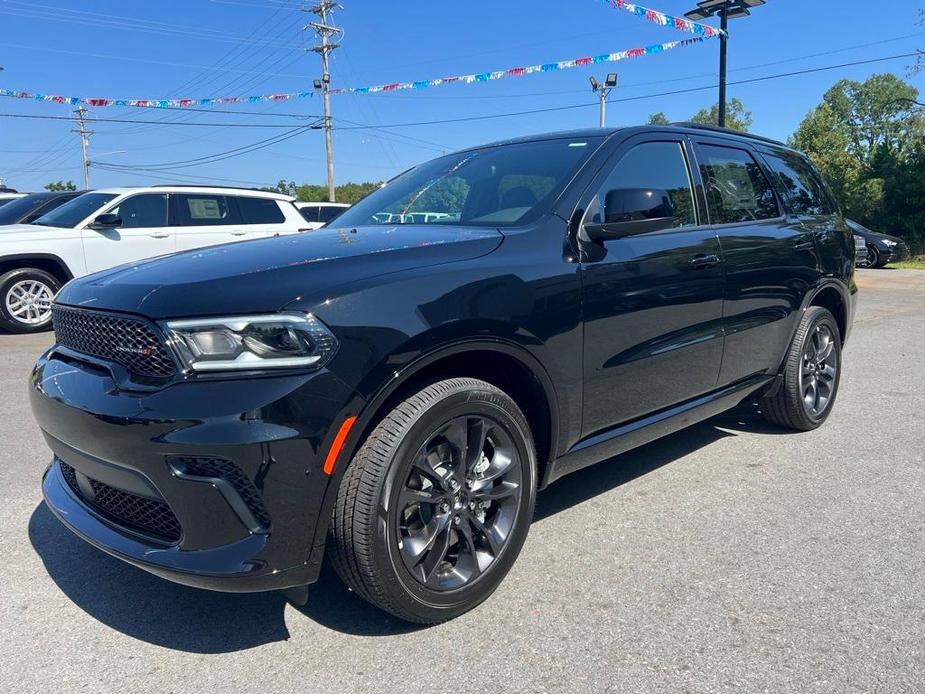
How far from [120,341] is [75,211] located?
27.0 ft

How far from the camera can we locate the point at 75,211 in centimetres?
932

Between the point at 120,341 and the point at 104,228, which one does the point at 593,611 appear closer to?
the point at 120,341

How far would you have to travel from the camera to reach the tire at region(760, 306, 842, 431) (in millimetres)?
4520

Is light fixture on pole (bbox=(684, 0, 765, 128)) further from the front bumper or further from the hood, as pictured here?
the front bumper

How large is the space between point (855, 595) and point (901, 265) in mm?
23386

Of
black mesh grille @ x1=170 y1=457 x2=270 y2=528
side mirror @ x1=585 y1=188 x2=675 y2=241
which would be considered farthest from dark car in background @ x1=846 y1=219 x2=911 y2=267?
black mesh grille @ x1=170 y1=457 x2=270 y2=528

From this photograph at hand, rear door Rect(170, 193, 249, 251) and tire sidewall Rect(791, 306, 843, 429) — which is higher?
rear door Rect(170, 193, 249, 251)

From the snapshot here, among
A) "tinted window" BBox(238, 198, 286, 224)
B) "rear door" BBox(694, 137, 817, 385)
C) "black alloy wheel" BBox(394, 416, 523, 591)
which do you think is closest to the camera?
"black alloy wheel" BBox(394, 416, 523, 591)

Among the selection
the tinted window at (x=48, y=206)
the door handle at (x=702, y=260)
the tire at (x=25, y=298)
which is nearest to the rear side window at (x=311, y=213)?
the tinted window at (x=48, y=206)

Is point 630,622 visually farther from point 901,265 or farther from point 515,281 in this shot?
point 901,265

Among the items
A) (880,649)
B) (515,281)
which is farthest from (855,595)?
(515,281)

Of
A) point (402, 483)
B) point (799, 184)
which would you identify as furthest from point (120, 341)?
point (799, 184)

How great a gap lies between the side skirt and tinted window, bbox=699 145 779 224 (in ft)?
3.14

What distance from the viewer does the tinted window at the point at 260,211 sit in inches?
410
